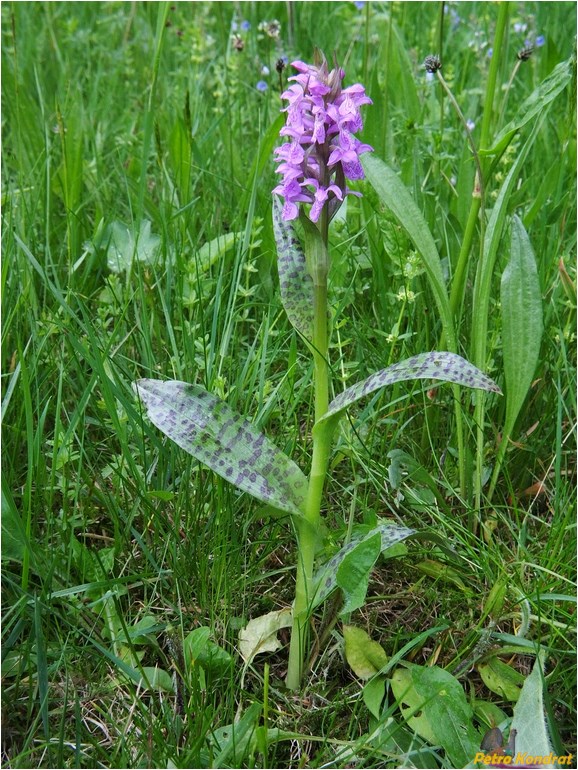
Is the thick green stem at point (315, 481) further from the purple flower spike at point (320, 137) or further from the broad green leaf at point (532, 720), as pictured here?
the broad green leaf at point (532, 720)

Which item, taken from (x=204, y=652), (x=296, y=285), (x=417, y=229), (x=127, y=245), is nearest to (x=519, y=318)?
(x=417, y=229)

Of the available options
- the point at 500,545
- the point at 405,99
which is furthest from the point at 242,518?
the point at 405,99

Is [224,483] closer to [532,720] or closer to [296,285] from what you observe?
[296,285]

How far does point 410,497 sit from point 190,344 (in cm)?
65

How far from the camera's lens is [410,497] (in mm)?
1952

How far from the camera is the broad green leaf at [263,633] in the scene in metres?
1.69

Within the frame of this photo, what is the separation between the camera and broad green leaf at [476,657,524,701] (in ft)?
5.33

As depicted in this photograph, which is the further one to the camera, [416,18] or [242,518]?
[416,18]

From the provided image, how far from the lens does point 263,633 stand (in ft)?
5.60

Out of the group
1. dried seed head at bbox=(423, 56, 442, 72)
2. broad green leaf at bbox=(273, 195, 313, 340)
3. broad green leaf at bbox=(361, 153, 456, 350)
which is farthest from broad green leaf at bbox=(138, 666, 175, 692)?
dried seed head at bbox=(423, 56, 442, 72)

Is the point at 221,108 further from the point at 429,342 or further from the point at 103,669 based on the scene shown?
the point at 103,669

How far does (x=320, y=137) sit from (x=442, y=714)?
42.5 inches

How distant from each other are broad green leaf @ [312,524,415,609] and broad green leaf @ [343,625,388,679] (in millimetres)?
128

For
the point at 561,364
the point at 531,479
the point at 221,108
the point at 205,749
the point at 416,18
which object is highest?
the point at 416,18
